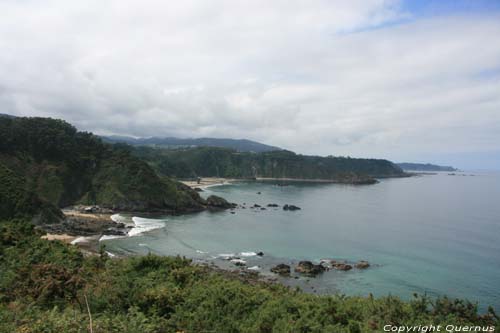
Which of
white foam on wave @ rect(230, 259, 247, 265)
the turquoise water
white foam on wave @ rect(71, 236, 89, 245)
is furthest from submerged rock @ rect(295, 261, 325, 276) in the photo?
white foam on wave @ rect(71, 236, 89, 245)

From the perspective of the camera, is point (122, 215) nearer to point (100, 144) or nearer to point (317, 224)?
point (100, 144)

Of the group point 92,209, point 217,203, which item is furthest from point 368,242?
point 92,209

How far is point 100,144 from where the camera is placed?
8994 cm

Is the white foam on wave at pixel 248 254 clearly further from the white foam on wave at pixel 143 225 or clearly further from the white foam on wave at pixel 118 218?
the white foam on wave at pixel 118 218

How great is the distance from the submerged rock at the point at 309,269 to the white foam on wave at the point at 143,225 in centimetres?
2744

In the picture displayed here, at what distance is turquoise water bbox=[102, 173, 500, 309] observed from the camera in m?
36.9

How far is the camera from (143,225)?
6400 cm

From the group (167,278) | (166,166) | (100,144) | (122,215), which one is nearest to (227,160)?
(166,166)

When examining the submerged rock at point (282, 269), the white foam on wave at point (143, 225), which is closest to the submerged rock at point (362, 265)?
the submerged rock at point (282, 269)

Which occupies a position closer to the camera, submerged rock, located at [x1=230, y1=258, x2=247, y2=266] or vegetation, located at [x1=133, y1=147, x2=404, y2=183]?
submerged rock, located at [x1=230, y1=258, x2=247, y2=266]

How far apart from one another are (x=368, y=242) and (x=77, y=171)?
61.4 m

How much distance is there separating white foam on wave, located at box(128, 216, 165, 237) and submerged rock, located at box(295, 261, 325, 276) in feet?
90.0

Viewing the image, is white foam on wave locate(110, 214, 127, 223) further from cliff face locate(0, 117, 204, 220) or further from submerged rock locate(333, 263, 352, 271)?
submerged rock locate(333, 263, 352, 271)

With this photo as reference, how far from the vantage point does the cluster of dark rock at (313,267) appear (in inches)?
1570
